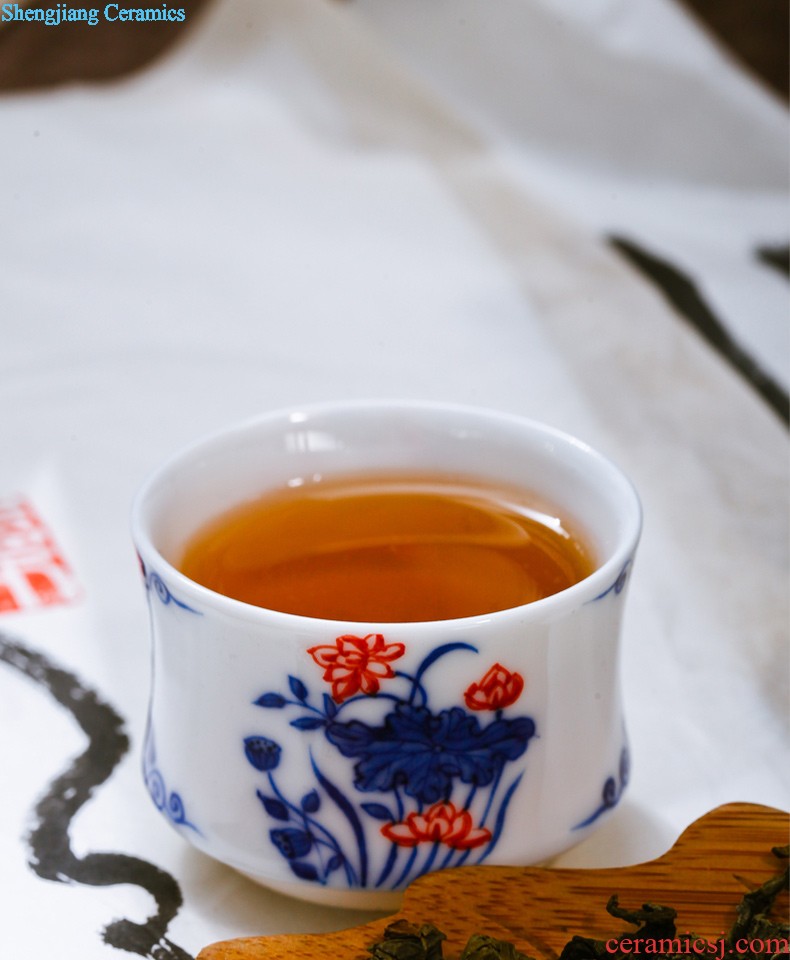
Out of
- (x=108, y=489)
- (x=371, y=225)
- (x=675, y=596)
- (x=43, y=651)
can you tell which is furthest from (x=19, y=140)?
(x=675, y=596)

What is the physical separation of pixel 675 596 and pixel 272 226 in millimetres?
816

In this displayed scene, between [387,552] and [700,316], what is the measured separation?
0.76m

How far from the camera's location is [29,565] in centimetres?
83

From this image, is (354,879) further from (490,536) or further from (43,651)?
(43,651)

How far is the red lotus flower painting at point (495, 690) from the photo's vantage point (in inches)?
17.8

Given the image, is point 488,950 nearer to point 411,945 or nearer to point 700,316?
point 411,945

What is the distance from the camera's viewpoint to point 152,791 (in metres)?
0.53

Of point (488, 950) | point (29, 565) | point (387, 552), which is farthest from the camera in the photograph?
point (29, 565)

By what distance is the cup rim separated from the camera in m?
0.44

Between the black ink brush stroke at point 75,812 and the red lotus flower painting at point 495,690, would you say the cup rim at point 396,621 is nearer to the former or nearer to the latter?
the red lotus flower painting at point 495,690

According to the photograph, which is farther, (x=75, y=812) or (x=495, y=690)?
(x=75, y=812)

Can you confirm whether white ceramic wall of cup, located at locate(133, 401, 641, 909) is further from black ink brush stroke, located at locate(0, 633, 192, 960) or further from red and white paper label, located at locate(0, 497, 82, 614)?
red and white paper label, located at locate(0, 497, 82, 614)

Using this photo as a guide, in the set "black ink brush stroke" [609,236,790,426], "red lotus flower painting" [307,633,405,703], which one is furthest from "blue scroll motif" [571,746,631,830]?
"black ink brush stroke" [609,236,790,426]

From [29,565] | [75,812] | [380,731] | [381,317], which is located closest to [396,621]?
[380,731]
